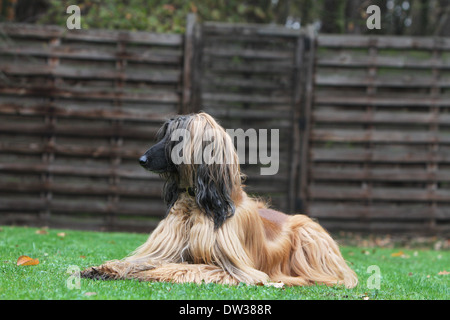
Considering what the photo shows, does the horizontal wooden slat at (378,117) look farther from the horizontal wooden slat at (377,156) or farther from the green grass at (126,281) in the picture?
the green grass at (126,281)

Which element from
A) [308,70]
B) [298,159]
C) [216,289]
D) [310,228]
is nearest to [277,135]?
[298,159]

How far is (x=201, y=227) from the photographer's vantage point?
3318 mm

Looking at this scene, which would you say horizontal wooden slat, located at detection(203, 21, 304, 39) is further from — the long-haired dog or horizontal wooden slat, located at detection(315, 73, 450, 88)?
the long-haired dog

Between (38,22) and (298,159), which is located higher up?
(38,22)

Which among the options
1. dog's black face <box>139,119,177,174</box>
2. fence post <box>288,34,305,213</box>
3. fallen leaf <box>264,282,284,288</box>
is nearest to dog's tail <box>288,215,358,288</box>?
fallen leaf <box>264,282,284,288</box>

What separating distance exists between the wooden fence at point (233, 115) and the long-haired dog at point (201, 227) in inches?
132

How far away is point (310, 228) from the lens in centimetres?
393

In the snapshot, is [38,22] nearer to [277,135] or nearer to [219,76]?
[219,76]

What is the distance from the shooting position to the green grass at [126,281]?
2.78 m

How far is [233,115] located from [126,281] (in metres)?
4.06

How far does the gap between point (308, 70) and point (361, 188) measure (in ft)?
5.54

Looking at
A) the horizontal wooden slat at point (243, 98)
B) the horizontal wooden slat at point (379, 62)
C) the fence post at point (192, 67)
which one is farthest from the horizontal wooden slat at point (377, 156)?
the fence post at point (192, 67)

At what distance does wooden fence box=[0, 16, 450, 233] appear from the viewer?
6.82 metres
